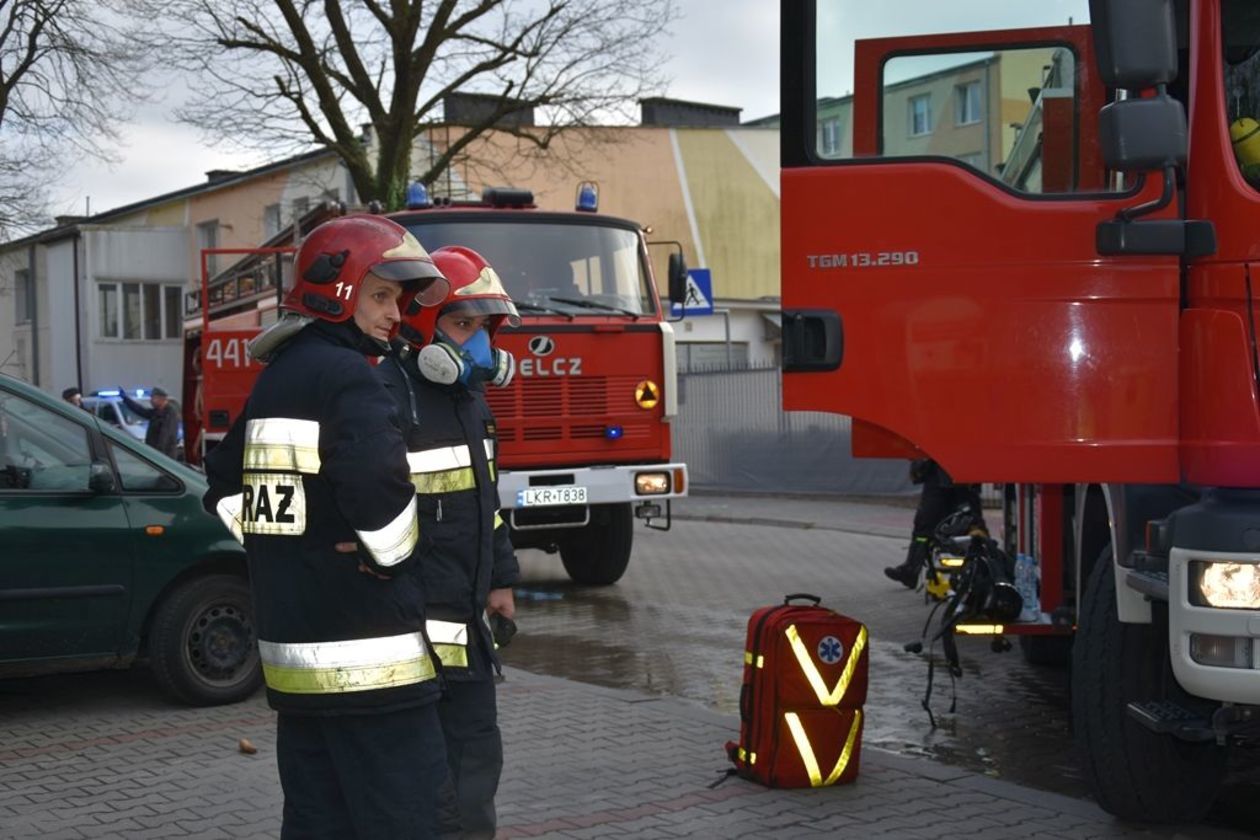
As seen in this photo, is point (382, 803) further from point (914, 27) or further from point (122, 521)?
point (122, 521)

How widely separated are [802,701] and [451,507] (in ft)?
7.35

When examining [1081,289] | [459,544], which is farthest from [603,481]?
[459,544]

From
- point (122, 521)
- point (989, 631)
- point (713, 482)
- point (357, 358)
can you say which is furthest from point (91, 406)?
point (357, 358)

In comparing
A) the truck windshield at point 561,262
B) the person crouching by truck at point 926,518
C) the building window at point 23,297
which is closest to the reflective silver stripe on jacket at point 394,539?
the person crouching by truck at point 926,518

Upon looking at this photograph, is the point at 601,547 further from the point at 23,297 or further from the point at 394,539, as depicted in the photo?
the point at 23,297

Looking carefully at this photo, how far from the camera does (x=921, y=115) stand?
5.71m

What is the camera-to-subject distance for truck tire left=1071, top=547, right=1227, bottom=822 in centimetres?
544

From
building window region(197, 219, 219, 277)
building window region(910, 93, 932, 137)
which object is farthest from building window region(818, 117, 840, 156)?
building window region(197, 219, 219, 277)

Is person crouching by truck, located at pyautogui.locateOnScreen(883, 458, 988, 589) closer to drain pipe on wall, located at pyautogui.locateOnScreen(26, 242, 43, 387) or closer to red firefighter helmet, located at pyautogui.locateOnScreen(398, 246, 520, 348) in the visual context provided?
red firefighter helmet, located at pyautogui.locateOnScreen(398, 246, 520, 348)

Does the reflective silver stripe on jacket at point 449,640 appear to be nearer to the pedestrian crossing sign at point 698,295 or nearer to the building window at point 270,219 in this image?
the pedestrian crossing sign at point 698,295

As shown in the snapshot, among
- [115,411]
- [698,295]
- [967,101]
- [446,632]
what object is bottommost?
[446,632]

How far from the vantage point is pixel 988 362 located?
5340 mm

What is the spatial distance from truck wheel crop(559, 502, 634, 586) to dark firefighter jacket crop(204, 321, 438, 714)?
9144 mm

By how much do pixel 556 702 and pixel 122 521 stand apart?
2.32 meters
